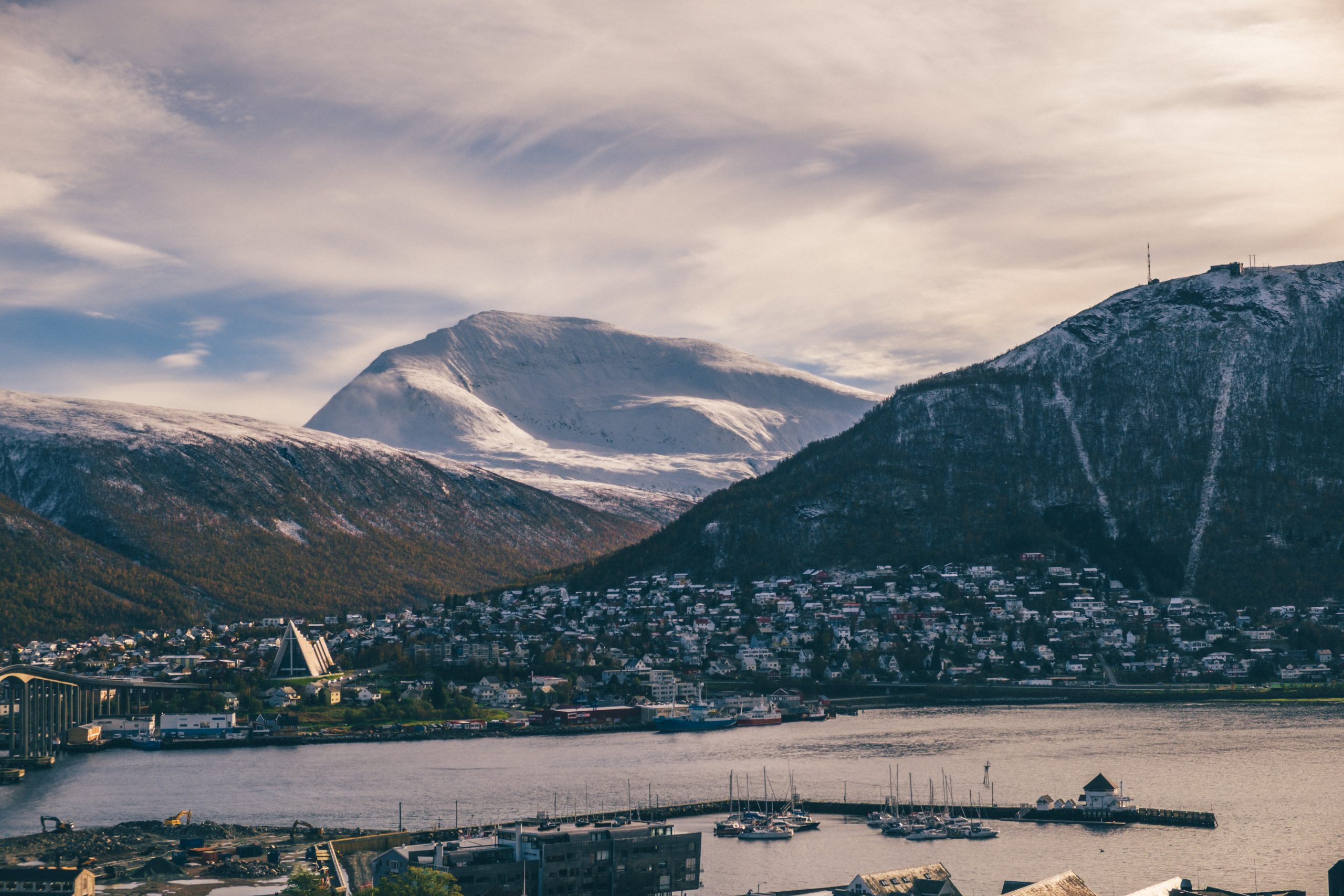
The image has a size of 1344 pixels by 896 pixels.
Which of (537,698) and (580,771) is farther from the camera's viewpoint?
(537,698)

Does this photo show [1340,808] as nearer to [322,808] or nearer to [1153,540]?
[322,808]

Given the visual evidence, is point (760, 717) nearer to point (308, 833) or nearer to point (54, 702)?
point (54, 702)

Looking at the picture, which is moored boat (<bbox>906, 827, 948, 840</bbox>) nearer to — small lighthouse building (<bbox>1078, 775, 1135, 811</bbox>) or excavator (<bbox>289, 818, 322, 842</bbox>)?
small lighthouse building (<bbox>1078, 775, 1135, 811</bbox>)

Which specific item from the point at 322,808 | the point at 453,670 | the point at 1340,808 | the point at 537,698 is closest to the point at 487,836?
the point at 322,808

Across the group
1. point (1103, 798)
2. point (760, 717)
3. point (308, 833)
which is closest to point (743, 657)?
point (760, 717)

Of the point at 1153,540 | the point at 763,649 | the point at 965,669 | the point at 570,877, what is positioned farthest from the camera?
the point at 1153,540

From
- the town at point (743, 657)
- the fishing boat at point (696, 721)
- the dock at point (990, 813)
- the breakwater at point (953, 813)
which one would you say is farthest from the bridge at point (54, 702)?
the dock at point (990, 813)

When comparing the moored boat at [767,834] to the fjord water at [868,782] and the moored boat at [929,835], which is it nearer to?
the fjord water at [868,782]
